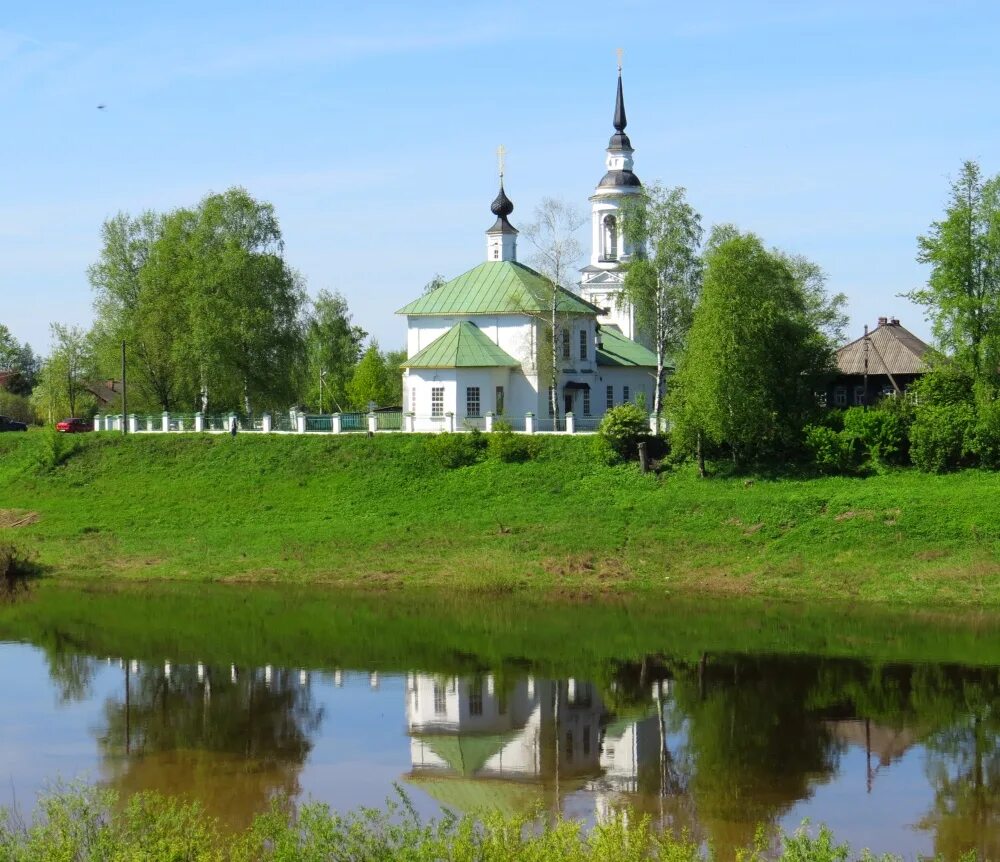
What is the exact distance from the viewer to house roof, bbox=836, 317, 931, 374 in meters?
52.8

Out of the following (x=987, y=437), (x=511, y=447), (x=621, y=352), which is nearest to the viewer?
(x=987, y=437)

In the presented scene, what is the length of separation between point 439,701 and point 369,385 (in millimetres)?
54578

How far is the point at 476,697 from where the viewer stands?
27016 millimetres

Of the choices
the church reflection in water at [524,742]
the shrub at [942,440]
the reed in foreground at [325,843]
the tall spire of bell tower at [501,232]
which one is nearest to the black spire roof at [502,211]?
the tall spire of bell tower at [501,232]

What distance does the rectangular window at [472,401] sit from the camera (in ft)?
174

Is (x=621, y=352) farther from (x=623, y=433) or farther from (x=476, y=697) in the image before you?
(x=476, y=697)

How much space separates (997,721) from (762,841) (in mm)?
9540

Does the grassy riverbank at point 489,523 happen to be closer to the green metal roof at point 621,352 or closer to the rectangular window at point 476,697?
the rectangular window at point 476,697

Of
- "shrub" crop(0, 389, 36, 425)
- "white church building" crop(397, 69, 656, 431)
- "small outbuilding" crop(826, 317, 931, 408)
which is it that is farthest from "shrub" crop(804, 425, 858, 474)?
"shrub" crop(0, 389, 36, 425)

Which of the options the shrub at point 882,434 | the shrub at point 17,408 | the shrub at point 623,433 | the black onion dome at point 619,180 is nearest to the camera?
the shrub at point 882,434

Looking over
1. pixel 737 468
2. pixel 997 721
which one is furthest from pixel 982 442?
pixel 997 721

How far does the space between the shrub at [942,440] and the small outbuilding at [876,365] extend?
29.2 ft

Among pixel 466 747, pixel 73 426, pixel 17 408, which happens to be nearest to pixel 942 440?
pixel 466 747

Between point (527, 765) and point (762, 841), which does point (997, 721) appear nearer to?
point (527, 765)
